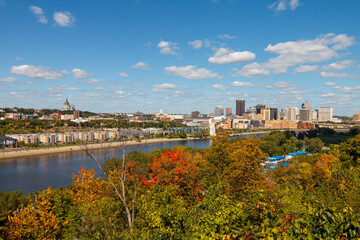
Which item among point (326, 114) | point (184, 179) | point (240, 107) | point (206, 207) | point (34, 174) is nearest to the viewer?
point (206, 207)

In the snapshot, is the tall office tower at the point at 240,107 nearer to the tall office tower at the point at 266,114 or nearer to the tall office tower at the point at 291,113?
the tall office tower at the point at 291,113

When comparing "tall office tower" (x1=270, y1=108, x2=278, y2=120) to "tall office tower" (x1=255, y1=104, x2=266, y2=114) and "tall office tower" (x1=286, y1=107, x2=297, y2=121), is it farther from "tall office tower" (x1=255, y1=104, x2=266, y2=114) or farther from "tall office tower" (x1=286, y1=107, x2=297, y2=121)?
"tall office tower" (x1=286, y1=107, x2=297, y2=121)

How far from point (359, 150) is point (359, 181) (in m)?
11.0

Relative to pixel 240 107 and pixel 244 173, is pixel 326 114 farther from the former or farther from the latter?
pixel 244 173

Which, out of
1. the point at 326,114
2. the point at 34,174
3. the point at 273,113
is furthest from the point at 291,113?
the point at 34,174

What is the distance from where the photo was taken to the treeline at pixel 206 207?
204 centimetres

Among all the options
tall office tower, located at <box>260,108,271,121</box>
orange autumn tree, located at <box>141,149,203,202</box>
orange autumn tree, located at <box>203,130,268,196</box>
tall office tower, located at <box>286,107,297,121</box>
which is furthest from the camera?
tall office tower, located at <box>286,107,297,121</box>

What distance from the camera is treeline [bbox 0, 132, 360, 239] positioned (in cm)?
204

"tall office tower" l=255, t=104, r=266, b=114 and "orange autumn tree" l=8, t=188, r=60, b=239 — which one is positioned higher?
"tall office tower" l=255, t=104, r=266, b=114

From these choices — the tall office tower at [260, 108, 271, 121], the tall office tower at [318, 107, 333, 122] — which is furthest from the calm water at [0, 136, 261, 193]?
the tall office tower at [318, 107, 333, 122]

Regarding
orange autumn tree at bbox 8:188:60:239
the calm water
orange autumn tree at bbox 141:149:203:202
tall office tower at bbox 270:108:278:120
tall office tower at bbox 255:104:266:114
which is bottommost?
the calm water

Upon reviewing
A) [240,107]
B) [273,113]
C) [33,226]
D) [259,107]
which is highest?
[240,107]

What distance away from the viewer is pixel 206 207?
167 inches

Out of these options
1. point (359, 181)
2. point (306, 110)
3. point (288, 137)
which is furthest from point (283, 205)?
point (306, 110)
